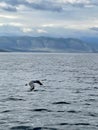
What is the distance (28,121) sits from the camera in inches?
1227

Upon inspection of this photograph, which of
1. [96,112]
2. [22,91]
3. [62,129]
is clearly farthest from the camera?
[22,91]

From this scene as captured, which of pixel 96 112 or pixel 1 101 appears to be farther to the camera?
pixel 1 101

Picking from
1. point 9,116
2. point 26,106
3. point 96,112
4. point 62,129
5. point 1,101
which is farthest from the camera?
point 1,101

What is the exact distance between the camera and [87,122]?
30.9 metres

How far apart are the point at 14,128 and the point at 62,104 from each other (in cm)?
1163

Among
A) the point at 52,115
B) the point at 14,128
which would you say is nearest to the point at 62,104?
the point at 52,115

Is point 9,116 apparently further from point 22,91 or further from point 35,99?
point 22,91

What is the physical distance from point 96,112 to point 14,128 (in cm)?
940

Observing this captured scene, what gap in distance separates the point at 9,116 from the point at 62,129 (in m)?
6.24

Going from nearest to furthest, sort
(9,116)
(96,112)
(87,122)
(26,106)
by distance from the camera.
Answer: (87,122) → (9,116) → (96,112) → (26,106)

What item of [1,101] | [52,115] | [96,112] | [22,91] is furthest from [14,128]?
[22,91]

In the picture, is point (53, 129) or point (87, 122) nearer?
point (53, 129)

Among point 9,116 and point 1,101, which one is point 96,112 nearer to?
point 9,116

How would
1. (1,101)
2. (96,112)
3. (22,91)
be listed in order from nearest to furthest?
1. (96,112)
2. (1,101)
3. (22,91)
